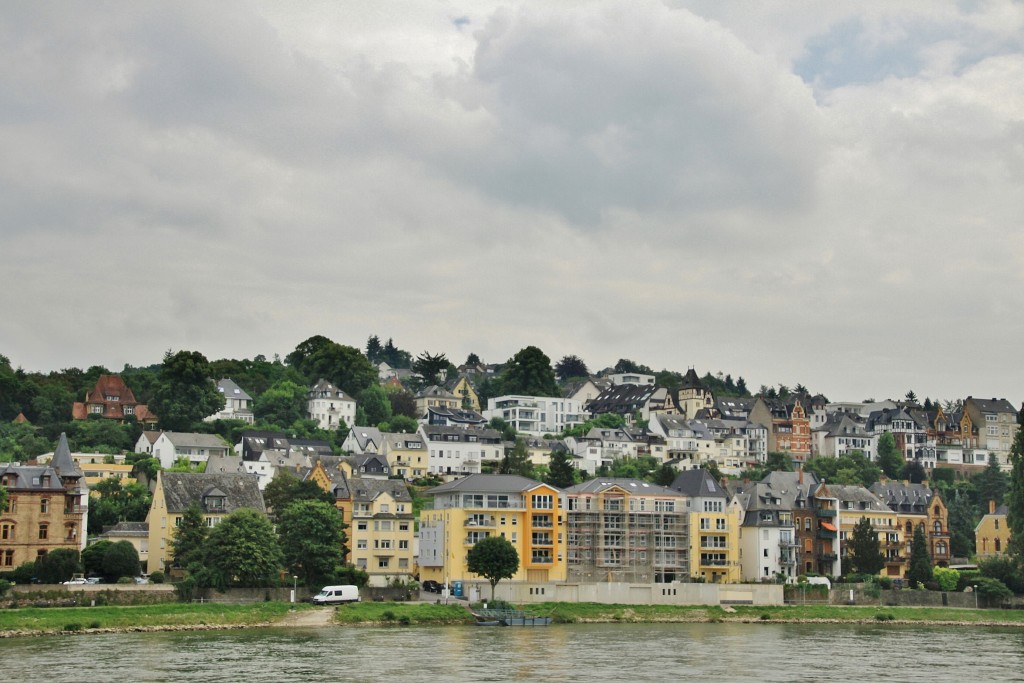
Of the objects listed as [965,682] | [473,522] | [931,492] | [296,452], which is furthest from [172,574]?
[931,492]

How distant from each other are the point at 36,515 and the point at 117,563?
26.0 feet

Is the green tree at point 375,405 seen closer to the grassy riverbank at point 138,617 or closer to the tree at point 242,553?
the tree at point 242,553

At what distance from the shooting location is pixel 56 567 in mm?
91125

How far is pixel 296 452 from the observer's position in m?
146

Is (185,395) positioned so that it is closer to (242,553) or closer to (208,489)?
(208,489)

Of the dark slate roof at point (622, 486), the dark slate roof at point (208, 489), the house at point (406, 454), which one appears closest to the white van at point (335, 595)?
the dark slate roof at point (208, 489)

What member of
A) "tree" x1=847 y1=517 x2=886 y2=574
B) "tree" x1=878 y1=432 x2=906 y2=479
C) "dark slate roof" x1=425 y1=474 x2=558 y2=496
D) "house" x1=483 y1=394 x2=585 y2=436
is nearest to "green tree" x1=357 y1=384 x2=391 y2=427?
"house" x1=483 y1=394 x2=585 y2=436

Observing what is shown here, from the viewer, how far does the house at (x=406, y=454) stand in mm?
154250

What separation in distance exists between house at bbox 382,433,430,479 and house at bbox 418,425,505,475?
0.92 metres

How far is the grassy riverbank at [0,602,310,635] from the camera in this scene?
79000mm

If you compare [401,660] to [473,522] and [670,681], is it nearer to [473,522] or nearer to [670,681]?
[670,681]

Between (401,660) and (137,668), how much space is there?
1326 cm

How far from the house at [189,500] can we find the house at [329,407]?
61.9 m

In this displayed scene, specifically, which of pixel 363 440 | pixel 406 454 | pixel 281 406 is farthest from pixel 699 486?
pixel 281 406
